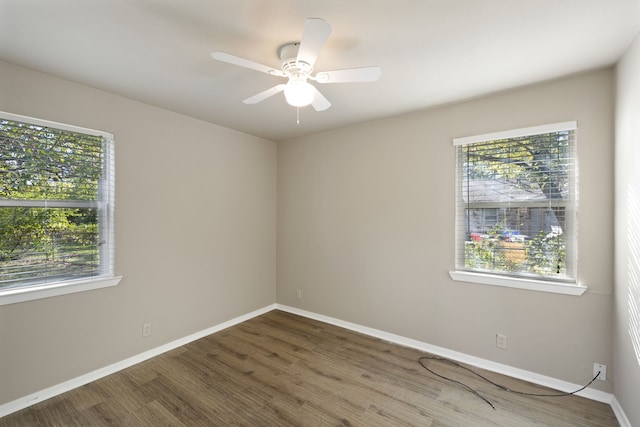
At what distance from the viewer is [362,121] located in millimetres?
3232

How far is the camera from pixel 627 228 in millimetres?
1823

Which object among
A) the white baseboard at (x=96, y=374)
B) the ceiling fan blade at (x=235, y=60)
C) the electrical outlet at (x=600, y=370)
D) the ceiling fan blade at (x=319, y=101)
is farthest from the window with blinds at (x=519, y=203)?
the white baseboard at (x=96, y=374)

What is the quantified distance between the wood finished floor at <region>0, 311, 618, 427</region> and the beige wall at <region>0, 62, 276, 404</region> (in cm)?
30

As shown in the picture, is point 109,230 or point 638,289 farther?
point 109,230

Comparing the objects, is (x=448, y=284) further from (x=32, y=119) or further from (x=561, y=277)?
(x=32, y=119)

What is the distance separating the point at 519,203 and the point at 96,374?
3.88m

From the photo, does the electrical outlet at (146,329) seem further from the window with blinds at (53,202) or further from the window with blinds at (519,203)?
the window with blinds at (519,203)

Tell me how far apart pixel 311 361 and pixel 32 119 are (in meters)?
2.99

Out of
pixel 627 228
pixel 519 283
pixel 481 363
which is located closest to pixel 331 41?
pixel 627 228

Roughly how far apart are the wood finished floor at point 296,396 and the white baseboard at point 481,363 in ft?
0.23

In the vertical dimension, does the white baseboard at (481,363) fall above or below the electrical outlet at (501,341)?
below

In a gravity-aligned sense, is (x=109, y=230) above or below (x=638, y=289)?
above

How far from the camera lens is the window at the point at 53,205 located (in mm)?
2012

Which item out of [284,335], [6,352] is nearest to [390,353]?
[284,335]
